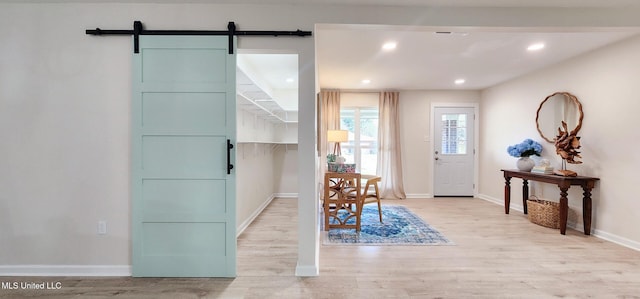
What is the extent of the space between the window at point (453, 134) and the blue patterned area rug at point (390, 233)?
2266mm

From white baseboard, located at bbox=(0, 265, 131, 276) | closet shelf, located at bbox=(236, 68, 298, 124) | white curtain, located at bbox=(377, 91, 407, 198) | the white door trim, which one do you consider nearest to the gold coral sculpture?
the white door trim

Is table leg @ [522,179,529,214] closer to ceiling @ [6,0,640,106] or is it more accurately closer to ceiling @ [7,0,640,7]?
ceiling @ [6,0,640,106]

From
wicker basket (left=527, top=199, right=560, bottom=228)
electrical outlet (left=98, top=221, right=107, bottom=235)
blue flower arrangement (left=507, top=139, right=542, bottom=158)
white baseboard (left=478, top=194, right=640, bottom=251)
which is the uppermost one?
blue flower arrangement (left=507, top=139, right=542, bottom=158)

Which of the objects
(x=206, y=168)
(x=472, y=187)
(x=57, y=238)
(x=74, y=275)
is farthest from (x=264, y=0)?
(x=472, y=187)

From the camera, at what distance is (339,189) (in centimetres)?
363

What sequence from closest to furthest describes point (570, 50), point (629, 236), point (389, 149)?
1. point (629, 236)
2. point (570, 50)
3. point (389, 149)

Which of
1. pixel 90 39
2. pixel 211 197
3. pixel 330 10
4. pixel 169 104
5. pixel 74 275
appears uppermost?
pixel 330 10

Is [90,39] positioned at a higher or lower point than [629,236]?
higher

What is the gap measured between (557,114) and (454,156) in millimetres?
2041

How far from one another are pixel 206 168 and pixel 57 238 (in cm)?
142

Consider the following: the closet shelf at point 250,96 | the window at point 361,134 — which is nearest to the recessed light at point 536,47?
the window at point 361,134

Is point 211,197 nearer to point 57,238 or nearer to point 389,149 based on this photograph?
point 57,238

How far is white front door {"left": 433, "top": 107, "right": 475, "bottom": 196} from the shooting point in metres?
5.77

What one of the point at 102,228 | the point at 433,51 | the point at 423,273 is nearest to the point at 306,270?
the point at 423,273
